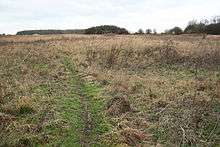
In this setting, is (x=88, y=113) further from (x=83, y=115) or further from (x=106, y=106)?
(x=106, y=106)

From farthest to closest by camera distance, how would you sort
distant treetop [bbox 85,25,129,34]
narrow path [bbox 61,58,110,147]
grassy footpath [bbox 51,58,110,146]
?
distant treetop [bbox 85,25,129,34] → narrow path [bbox 61,58,110,147] → grassy footpath [bbox 51,58,110,146]

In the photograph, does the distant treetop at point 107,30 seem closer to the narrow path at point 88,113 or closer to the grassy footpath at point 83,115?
the narrow path at point 88,113

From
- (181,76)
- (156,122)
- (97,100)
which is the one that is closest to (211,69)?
(181,76)

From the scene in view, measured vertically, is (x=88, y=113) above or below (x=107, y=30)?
above

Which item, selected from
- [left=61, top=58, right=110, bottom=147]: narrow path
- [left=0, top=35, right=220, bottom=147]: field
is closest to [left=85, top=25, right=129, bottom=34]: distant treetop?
[left=0, top=35, right=220, bottom=147]: field

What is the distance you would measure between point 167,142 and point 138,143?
2.16ft

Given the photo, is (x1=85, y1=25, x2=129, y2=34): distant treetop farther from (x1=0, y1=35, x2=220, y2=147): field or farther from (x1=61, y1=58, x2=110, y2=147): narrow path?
(x1=61, y1=58, x2=110, y2=147): narrow path

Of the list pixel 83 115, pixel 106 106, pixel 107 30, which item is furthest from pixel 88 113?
pixel 107 30

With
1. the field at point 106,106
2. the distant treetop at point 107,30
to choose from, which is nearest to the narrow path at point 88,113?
the field at point 106,106

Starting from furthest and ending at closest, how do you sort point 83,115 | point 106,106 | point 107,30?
point 107,30, point 106,106, point 83,115

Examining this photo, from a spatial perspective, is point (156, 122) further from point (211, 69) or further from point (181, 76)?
point (211, 69)

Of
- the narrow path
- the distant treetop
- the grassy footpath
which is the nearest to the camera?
the grassy footpath

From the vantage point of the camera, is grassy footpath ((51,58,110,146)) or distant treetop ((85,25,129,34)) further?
distant treetop ((85,25,129,34))

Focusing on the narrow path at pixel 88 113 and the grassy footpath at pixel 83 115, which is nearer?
the grassy footpath at pixel 83 115
